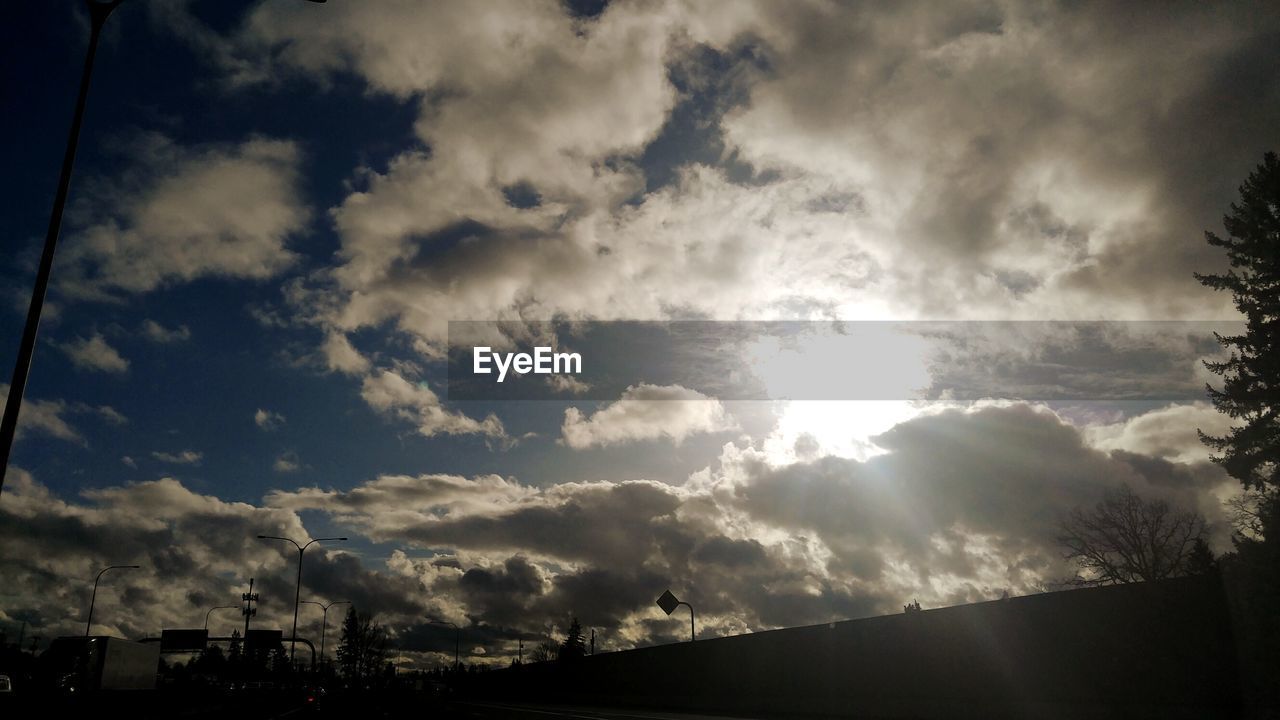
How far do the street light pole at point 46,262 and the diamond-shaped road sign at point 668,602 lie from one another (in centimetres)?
3391

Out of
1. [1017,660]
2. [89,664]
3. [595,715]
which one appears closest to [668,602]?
[595,715]

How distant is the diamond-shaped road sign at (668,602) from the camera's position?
137 feet

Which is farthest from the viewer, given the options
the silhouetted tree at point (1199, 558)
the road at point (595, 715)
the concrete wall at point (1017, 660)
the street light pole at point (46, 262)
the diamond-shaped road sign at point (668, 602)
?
the silhouetted tree at point (1199, 558)

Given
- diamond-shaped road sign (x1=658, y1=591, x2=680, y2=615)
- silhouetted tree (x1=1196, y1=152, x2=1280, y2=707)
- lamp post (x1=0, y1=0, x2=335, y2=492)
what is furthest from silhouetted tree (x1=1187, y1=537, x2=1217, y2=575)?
lamp post (x1=0, y1=0, x2=335, y2=492)

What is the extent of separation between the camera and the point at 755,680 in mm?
35156

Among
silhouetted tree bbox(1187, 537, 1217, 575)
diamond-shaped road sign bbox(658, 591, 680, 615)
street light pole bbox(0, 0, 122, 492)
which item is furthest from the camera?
silhouetted tree bbox(1187, 537, 1217, 575)

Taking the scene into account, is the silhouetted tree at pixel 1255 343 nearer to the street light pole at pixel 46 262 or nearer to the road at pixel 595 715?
the road at pixel 595 715

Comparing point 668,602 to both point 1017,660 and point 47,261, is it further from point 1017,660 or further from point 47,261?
point 47,261

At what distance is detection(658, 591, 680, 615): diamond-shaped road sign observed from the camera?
1644 inches

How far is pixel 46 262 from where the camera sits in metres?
12.7

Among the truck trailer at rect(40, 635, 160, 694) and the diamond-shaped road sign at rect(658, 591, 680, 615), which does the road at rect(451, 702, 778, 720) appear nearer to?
the diamond-shaped road sign at rect(658, 591, 680, 615)

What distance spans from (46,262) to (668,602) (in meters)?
34.4

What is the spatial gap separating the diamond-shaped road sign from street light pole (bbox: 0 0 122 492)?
33907 mm

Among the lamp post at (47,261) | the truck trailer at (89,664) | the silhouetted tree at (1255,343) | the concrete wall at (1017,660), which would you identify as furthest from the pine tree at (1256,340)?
the truck trailer at (89,664)
